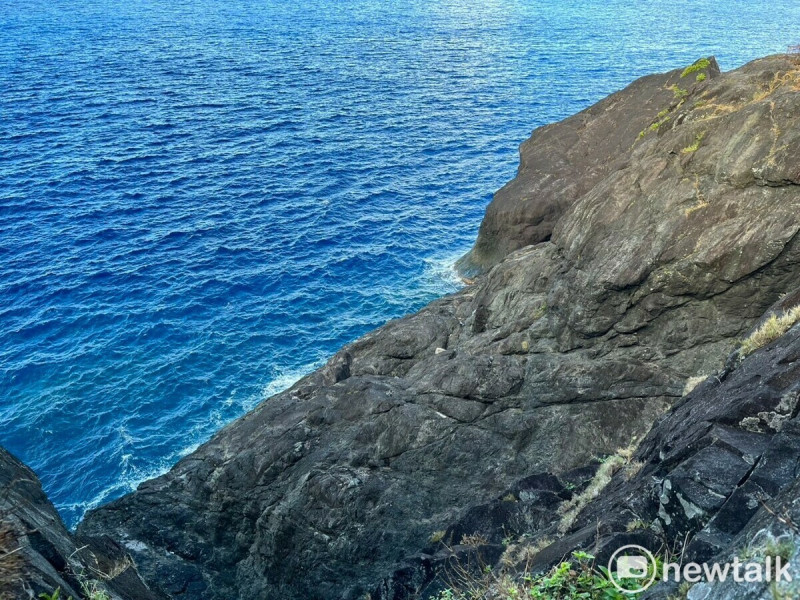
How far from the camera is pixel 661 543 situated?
499 inches

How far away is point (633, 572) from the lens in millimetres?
11336

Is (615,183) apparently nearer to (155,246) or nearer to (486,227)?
(486,227)

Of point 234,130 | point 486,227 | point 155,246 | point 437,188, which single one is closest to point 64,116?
point 234,130

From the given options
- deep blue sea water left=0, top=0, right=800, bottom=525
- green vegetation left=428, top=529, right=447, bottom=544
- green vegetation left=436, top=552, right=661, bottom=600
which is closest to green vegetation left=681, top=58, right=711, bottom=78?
deep blue sea water left=0, top=0, right=800, bottom=525

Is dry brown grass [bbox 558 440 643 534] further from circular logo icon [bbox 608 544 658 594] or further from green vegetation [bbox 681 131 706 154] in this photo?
green vegetation [bbox 681 131 706 154]

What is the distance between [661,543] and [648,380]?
492 inches

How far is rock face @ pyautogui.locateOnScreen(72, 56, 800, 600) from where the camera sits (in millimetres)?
23203

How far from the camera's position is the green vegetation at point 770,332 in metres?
17.5

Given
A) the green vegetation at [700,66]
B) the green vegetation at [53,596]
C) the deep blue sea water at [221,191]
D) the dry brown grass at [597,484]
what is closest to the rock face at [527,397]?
the dry brown grass at [597,484]

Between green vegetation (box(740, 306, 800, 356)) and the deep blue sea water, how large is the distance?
87.2ft

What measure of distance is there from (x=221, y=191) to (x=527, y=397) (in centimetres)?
4180
